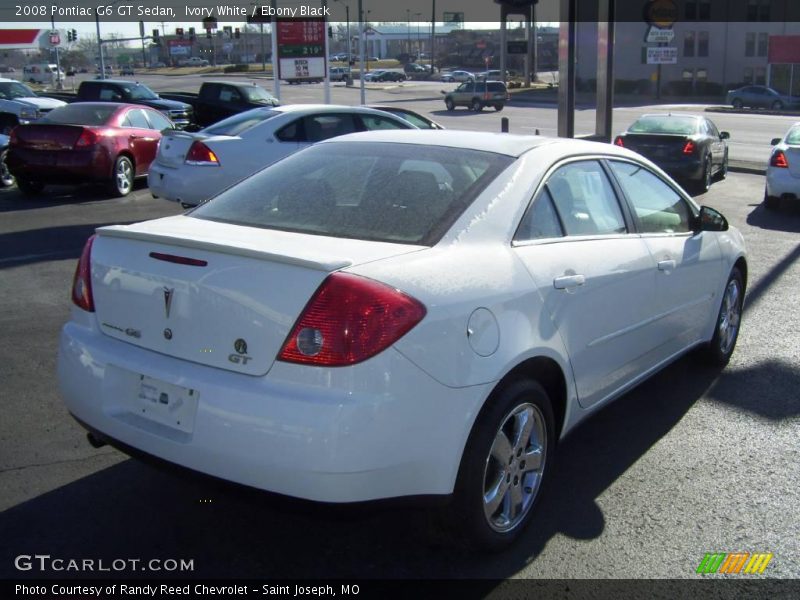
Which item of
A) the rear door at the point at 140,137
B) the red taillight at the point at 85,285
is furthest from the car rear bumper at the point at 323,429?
the rear door at the point at 140,137

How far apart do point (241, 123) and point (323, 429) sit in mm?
9344

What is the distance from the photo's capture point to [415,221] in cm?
362

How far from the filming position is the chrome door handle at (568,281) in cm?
372

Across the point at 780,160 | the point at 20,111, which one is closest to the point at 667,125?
the point at 780,160

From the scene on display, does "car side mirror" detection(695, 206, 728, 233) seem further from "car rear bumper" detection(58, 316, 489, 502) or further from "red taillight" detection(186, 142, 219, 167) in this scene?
"red taillight" detection(186, 142, 219, 167)

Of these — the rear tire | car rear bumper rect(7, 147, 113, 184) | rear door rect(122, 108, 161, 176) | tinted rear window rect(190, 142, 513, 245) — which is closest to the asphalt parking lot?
tinted rear window rect(190, 142, 513, 245)

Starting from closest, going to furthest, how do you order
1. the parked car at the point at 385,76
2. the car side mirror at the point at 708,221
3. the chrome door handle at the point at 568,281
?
the chrome door handle at the point at 568,281 → the car side mirror at the point at 708,221 → the parked car at the point at 385,76

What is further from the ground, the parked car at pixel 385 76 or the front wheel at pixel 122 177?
the parked car at pixel 385 76

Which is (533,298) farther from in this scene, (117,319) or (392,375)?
(117,319)

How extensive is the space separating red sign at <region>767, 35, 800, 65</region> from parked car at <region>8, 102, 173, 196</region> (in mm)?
56364

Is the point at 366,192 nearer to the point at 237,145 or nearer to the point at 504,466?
the point at 504,466

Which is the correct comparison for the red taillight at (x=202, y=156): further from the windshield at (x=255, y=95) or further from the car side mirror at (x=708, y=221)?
the windshield at (x=255, y=95)

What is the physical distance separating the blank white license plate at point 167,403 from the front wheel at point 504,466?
1.02 metres

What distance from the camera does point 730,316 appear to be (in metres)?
5.95
